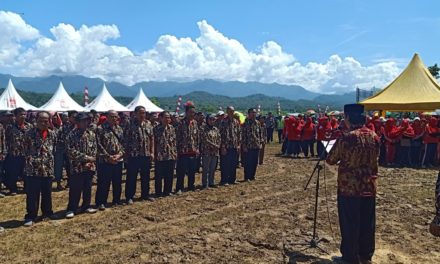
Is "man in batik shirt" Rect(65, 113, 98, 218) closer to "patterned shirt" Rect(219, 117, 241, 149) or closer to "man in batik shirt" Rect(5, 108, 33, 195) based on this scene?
"man in batik shirt" Rect(5, 108, 33, 195)

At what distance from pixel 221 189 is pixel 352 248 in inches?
213

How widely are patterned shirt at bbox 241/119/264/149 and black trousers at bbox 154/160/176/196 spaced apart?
272cm

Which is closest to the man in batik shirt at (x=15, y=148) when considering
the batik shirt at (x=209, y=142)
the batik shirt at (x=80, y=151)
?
the batik shirt at (x=80, y=151)

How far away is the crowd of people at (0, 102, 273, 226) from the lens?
709 centimetres

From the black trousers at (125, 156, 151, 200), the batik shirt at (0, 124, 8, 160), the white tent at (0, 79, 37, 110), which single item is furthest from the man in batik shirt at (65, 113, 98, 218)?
the white tent at (0, 79, 37, 110)

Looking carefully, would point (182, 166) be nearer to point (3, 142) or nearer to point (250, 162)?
Result: point (250, 162)

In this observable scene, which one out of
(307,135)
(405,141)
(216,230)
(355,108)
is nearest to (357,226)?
(355,108)

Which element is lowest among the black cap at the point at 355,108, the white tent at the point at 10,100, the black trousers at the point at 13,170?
the black trousers at the point at 13,170

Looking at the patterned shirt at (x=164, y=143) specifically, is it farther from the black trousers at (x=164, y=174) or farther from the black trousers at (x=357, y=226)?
the black trousers at (x=357, y=226)

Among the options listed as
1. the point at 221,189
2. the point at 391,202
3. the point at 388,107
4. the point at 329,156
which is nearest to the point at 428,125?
the point at 388,107

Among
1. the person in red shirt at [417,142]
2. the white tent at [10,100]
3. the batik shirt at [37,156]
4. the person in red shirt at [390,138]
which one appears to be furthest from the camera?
the white tent at [10,100]

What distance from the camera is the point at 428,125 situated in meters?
13.9

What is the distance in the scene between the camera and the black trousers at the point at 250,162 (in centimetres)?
1142

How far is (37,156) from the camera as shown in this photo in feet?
22.7
